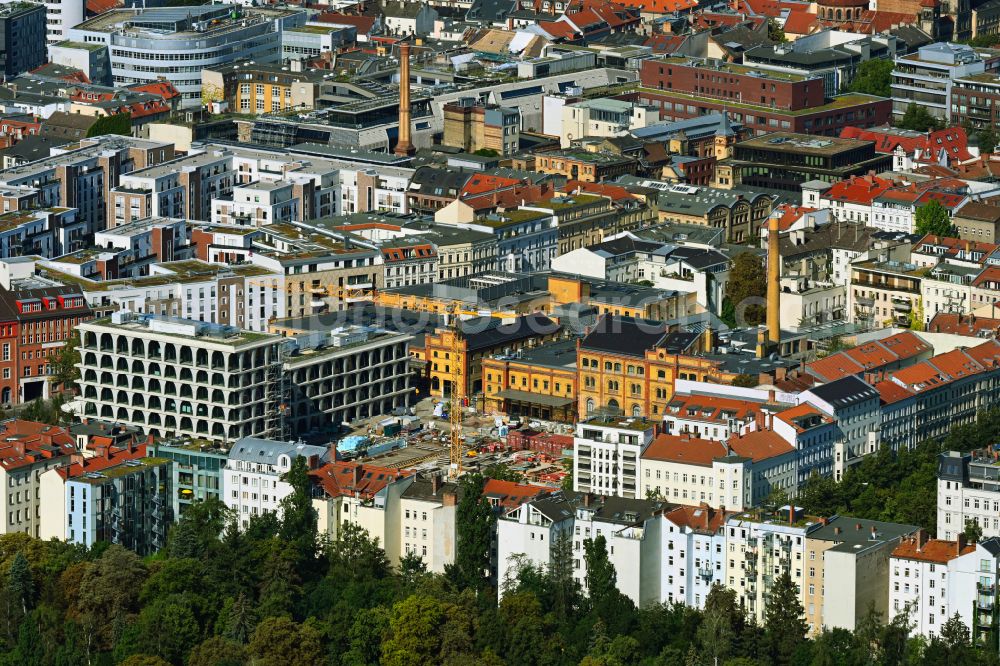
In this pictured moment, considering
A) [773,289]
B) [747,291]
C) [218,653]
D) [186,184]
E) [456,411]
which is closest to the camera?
[218,653]

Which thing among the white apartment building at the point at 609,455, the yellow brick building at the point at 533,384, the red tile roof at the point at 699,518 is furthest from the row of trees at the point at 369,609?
the yellow brick building at the point at 533,384

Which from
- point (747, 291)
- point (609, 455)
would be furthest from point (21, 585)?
point (747, 291)

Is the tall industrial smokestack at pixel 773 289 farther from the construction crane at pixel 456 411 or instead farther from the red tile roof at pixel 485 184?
the red tile roof at pixel 485 184

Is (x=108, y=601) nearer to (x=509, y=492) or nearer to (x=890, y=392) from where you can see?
(x=509, y=492)

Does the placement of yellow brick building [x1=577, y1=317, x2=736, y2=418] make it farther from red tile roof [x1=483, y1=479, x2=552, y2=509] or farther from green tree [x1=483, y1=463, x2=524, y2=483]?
red tile roof [x1=483, y1=479, x2=552, y2=509]

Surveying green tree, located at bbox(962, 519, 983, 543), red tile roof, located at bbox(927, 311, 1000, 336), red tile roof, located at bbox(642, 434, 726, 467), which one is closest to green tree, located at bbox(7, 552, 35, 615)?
red tile roof, located at bbox(642, 434, 726, 467)

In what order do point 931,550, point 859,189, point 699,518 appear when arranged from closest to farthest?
point 931,550
point 699,518
point 859,189

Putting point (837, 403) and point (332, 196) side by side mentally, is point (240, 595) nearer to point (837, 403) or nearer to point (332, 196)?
point (837, 403)
